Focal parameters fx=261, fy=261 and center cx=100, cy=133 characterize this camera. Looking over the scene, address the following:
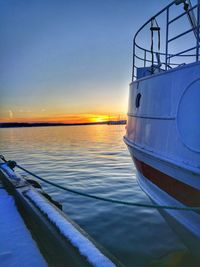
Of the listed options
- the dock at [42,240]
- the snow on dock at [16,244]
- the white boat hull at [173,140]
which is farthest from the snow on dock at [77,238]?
the white boat hull at [173,140]

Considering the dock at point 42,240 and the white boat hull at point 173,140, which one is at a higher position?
the white boat hull at point 173,140

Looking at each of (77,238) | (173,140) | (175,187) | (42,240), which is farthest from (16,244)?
(173,140)

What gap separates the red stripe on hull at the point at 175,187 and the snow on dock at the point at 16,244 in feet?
7.26

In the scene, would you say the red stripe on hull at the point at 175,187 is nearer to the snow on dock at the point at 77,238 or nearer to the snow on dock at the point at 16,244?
the snow on dock at the point at 77,238

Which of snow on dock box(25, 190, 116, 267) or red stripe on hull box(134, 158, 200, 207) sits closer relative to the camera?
snow on dock box(25, 190, 116, 267)

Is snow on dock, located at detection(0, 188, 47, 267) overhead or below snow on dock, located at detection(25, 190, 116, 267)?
below

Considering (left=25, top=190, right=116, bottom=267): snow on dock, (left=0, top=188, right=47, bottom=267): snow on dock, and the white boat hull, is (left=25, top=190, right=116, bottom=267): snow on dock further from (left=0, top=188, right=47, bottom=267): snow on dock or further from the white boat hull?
the white boat hull

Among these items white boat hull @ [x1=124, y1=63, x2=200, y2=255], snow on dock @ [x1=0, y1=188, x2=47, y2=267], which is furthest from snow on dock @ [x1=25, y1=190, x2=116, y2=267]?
white boat hull @ [x1=124, y1=63, x2=200, y2=255]

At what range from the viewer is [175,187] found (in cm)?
420

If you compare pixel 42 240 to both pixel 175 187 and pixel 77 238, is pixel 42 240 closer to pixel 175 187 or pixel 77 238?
A: pixel 77 238

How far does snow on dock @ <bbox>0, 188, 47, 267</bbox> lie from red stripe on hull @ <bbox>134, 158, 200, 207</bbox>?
7.26 ft

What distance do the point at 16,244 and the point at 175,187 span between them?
8.20 ft

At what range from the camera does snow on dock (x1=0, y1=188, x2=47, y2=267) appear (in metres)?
2.77

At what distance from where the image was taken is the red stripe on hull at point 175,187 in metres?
3.75
